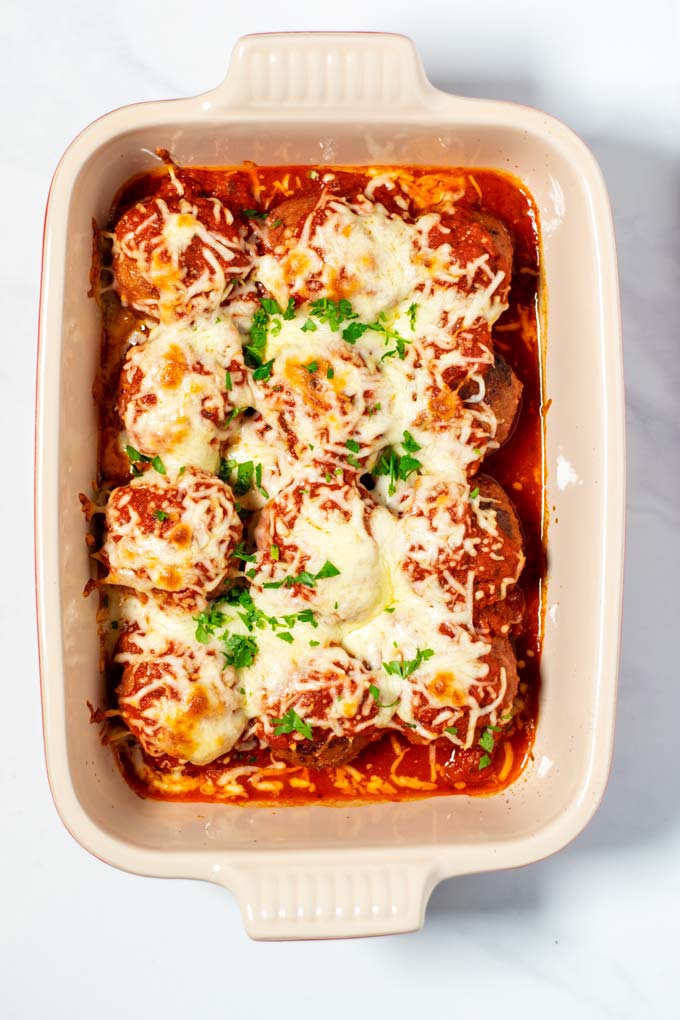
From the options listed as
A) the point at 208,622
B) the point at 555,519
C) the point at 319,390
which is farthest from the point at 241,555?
the point at 555,519

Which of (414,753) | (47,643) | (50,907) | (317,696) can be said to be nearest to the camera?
(47,643)

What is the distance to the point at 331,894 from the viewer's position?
290 centimetres

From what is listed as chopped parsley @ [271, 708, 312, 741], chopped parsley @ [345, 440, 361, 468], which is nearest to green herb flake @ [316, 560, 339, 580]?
chopped parsley @ [345, 440, 361, 468]

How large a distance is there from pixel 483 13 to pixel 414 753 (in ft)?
9.18

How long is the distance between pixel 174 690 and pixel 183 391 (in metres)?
0.96

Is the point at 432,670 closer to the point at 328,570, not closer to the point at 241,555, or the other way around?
the point at 328,570

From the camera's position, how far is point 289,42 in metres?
2.90

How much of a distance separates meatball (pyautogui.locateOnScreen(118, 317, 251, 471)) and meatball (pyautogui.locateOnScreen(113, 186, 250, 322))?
96 millimetres

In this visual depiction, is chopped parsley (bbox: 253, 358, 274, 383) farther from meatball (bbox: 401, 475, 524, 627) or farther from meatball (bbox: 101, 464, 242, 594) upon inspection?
meatball (bbox: 401, 475, 524, 627)

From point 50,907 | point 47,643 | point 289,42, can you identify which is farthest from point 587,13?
point 50,907

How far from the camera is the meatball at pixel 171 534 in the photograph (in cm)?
296

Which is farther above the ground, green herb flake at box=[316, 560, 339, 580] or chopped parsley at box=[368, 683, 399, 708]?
green herb flake at box=[316, 560, 339, 580]

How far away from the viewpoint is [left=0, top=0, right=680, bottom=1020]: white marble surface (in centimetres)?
354

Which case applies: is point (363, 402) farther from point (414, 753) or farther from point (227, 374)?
point (414, 753)
